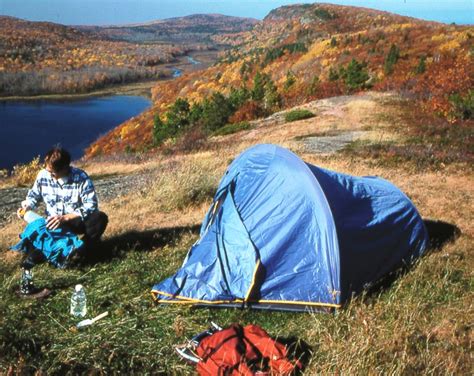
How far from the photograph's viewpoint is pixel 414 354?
13.2ft

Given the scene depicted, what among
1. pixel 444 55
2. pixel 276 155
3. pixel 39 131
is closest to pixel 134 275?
pixel 276 155

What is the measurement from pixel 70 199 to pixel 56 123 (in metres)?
62.4

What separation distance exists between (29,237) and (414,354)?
4.43 metres

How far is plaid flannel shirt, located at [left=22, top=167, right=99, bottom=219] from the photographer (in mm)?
5875

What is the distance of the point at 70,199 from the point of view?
5930 mm

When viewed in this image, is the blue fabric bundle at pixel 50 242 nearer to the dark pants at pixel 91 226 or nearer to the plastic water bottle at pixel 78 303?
the dark pants at pixel 91 226

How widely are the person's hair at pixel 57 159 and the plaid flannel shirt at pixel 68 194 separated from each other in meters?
0.23

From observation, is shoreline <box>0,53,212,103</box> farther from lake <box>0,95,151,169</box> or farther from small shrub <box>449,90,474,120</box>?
small shrub <box>449,90,474,120</box>

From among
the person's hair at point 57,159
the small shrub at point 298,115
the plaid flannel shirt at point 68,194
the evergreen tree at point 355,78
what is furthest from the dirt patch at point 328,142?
the evergreen tree at point 355,78

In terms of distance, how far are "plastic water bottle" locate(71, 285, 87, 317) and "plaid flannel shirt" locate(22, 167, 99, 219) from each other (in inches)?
47.1

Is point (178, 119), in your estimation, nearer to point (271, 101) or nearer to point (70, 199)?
point (271, 101)

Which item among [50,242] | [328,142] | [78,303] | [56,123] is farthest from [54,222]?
[56,123]

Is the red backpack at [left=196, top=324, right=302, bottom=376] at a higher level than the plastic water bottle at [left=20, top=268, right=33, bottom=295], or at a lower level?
lower

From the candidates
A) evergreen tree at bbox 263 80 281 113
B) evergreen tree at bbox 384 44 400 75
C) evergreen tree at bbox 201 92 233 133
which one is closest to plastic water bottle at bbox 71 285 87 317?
evergreen tree at bbox 201 92 233 133
